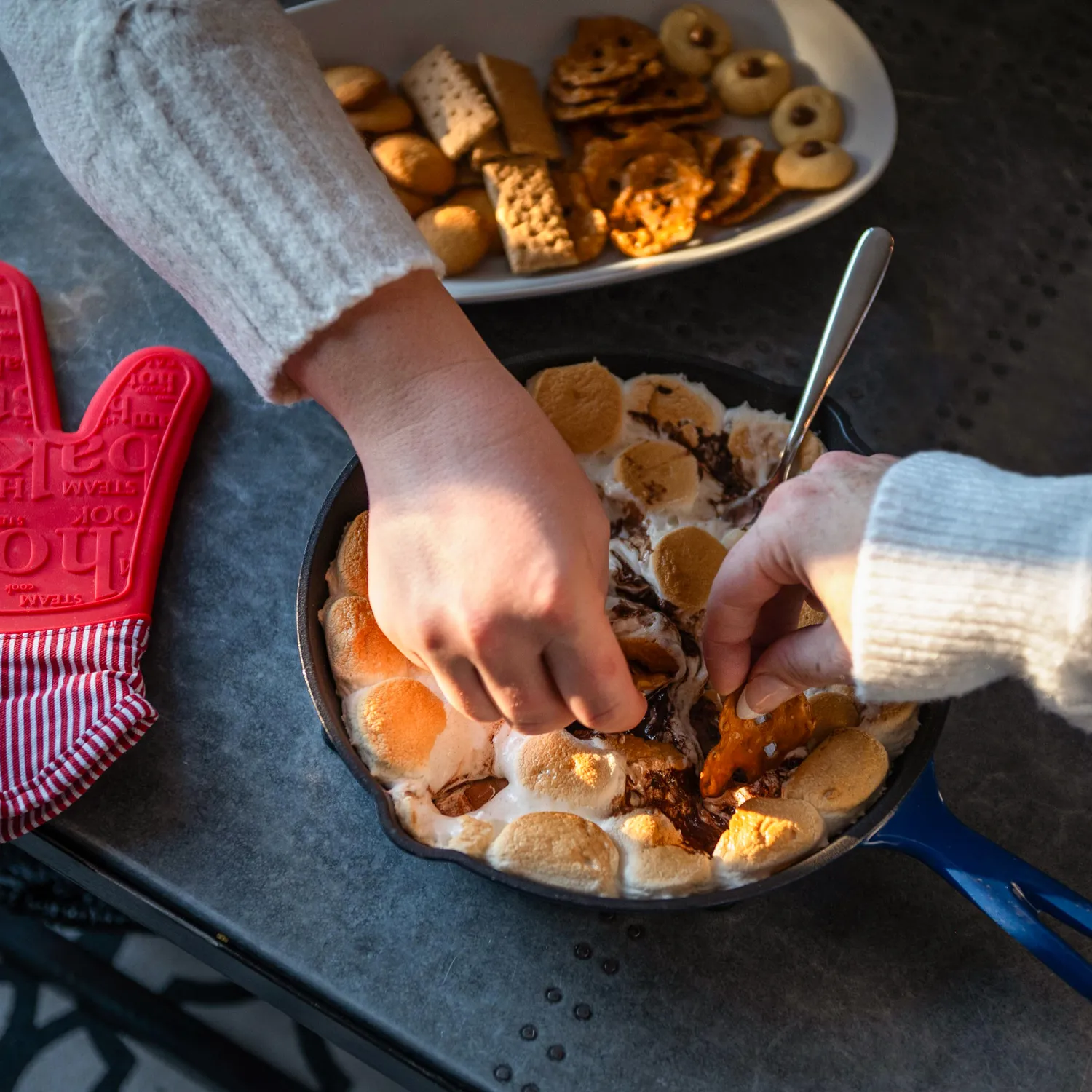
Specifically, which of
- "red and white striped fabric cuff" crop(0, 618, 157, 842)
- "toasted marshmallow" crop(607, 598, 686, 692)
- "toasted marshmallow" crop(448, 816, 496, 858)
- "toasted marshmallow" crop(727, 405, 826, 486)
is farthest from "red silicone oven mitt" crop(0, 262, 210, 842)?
"toasted marshmallow" crop(727, 405, 826, 486)

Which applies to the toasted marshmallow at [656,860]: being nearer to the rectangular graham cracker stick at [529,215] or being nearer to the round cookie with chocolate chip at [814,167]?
the rectangular graham cracker stick at [529,215]

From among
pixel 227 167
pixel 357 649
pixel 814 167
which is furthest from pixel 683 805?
pixel 814 167

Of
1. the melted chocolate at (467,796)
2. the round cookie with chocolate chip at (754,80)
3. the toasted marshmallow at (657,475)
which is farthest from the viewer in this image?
the round cookie with chocolate chip at (754,80)

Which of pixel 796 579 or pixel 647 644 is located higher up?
pixel 796 579

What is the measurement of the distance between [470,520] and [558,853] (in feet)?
0.87

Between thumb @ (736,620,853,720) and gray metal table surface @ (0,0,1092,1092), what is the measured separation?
0.22 m

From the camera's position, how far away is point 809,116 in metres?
1.05

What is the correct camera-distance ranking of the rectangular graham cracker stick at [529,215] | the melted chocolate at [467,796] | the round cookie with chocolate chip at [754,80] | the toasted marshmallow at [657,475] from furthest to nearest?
the round cookie with chocolate chip at [754,80] < the rectangular graham cracker stick at [529,215] < the toasted marshmallow at [657,475] < the melted chocolate at [467,796]

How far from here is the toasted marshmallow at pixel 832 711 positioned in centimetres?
77

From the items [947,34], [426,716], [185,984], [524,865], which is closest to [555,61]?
[947,34]

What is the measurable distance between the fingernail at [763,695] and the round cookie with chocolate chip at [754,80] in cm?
69

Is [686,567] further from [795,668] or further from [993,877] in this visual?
[993,877]

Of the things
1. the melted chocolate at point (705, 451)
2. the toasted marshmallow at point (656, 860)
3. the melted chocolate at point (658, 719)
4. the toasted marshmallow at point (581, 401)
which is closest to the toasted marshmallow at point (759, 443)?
the melted chocolate at point (705, 451)

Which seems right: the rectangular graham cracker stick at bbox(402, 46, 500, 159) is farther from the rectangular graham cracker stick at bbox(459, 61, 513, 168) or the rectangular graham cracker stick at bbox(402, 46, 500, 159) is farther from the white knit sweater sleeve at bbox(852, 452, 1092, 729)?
the white knit sweater sleeve at bbox(852, 452, 1092, 729)
